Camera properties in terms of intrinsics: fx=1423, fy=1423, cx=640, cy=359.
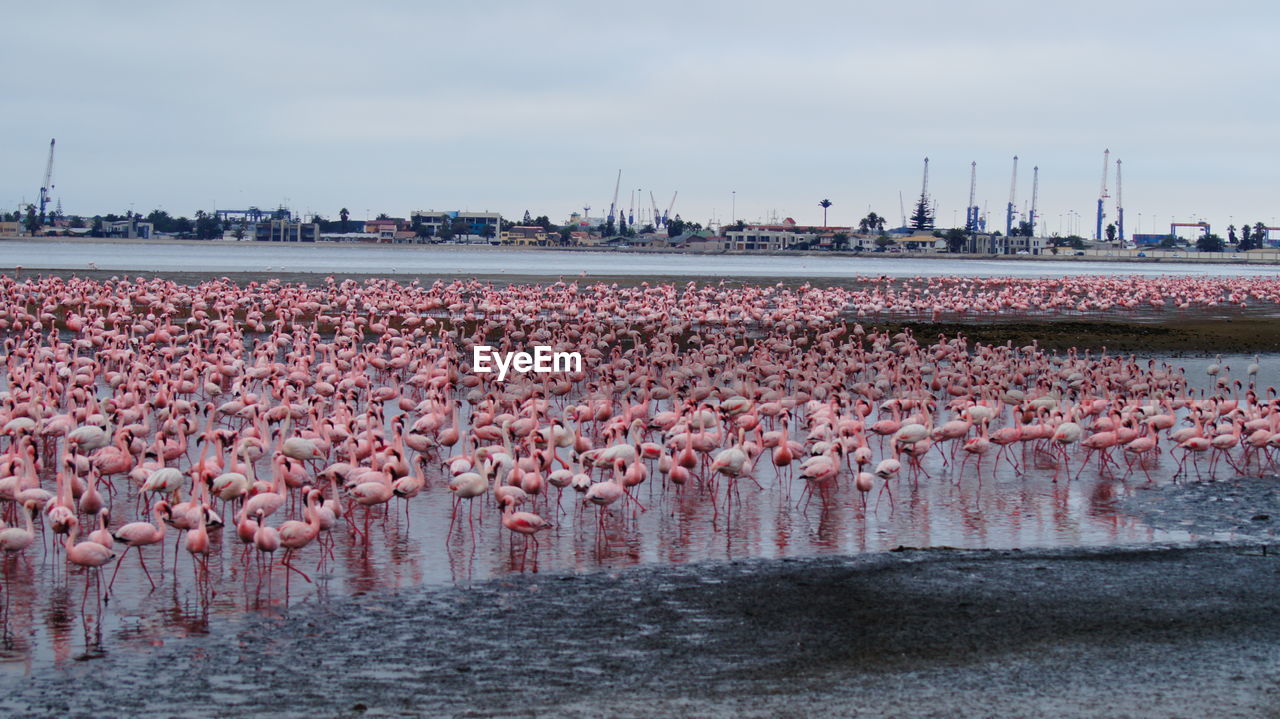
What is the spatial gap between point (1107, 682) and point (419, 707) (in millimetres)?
4613

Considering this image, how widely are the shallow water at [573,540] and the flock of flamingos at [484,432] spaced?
16 centimetres

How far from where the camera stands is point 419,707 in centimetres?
895

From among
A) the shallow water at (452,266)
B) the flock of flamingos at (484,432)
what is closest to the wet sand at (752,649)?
the flock of flamingos at (484,432)

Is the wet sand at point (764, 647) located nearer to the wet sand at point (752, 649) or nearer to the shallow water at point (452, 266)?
the wet sand at point (752, 649)

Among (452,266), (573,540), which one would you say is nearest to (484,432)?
(573,540)

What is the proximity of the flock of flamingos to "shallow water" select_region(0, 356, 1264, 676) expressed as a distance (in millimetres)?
158

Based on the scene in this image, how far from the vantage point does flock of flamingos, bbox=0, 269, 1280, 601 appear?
13.7 m

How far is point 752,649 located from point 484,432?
852cm

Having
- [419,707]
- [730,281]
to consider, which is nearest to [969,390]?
[419,707]

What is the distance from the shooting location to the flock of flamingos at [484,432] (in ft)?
44.9

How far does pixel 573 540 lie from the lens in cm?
1421

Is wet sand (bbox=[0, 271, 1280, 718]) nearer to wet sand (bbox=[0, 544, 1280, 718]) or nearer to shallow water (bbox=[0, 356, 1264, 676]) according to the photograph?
wet sand (bbox=[0, 544, 1280, 718])

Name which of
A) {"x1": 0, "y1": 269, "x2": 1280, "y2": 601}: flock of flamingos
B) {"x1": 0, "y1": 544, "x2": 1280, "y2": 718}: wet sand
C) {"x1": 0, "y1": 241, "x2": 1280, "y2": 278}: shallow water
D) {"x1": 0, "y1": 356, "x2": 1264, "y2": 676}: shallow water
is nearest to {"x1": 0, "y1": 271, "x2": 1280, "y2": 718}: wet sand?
{"x1": 0, "y1": 544, "x2": 1280, "y2": 718}: wet sand

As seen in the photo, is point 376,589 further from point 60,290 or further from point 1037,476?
point 60,290
